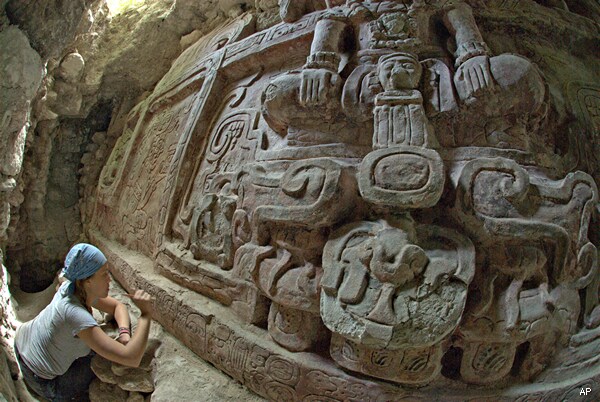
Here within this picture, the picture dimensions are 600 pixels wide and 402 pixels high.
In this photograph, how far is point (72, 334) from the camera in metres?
2.11

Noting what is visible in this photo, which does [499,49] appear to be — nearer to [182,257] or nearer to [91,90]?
[182,257]

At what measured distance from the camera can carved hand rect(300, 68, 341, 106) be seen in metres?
2.33

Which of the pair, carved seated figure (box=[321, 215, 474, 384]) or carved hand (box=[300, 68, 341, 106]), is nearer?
carved seated figure (box=[321, 215, 474, 384])

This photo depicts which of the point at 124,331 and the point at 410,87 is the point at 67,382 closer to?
the point at 124,331

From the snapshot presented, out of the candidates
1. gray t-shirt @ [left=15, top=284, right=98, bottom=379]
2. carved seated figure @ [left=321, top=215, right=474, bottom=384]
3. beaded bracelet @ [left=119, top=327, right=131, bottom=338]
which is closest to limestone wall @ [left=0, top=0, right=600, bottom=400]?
carved seated figure @ [left=321, top=215, right=474, bottom=384]

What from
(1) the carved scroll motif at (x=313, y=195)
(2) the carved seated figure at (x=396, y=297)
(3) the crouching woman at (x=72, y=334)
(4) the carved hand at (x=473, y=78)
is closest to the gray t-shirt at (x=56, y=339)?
(3) the crouching woman at (x=72, y=334)

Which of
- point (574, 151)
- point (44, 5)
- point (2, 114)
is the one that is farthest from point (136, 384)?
point (574, 151)

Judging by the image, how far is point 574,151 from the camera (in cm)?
250

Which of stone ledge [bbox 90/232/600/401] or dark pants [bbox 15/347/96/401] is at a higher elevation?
stone ledge [bbox 90/232/600/401]

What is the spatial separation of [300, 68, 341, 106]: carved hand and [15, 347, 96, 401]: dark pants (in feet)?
5.90

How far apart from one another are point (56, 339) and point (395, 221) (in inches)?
67.0

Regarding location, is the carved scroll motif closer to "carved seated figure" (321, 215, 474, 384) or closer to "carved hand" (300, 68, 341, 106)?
"carved seated figure" (321, 215, 474, 384)

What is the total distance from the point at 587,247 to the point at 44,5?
10.6ft

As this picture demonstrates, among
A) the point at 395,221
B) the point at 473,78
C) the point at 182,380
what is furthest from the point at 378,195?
the point at 182,380
